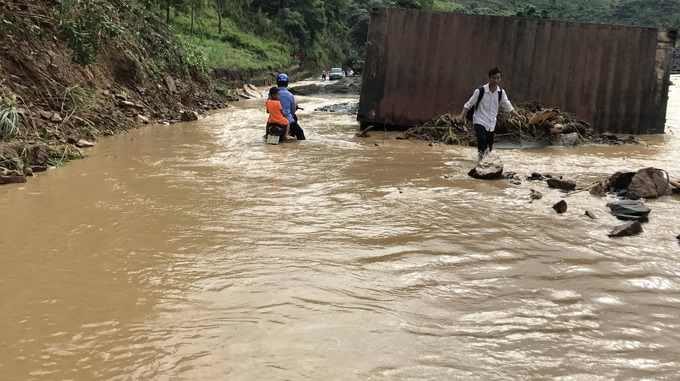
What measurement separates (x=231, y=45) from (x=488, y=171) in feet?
118

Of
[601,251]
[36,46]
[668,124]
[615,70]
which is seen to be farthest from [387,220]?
[668,124]

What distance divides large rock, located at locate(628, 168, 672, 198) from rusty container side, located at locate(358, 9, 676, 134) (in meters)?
5.58

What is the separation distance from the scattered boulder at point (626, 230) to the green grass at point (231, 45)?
1073 inches

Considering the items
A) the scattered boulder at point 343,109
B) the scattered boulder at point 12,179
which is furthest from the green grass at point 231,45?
the scattered boulder at point 12,179

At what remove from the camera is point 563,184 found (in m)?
6.36

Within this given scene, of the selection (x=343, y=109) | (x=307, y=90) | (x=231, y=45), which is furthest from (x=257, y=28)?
(x=343, y=109)

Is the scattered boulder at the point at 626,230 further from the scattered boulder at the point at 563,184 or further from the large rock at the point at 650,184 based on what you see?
the scattered boulder at the point at 563,184

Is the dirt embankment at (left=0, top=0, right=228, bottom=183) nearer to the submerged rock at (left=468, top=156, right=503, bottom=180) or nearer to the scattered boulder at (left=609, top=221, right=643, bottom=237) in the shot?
the submerged rock at (left=468, top=156, right=503, bottom=180)

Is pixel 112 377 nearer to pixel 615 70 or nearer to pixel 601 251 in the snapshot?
pixel 601 251

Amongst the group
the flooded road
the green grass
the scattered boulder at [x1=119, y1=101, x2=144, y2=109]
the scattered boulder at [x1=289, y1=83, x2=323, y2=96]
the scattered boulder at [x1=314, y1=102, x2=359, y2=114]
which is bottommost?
the flooded road

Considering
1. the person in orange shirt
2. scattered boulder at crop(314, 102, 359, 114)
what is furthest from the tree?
the person in orange shirt

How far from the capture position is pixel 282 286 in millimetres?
3479

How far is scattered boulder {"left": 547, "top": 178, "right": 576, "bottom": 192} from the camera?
250 inches

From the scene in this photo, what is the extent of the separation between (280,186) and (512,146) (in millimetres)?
5588
